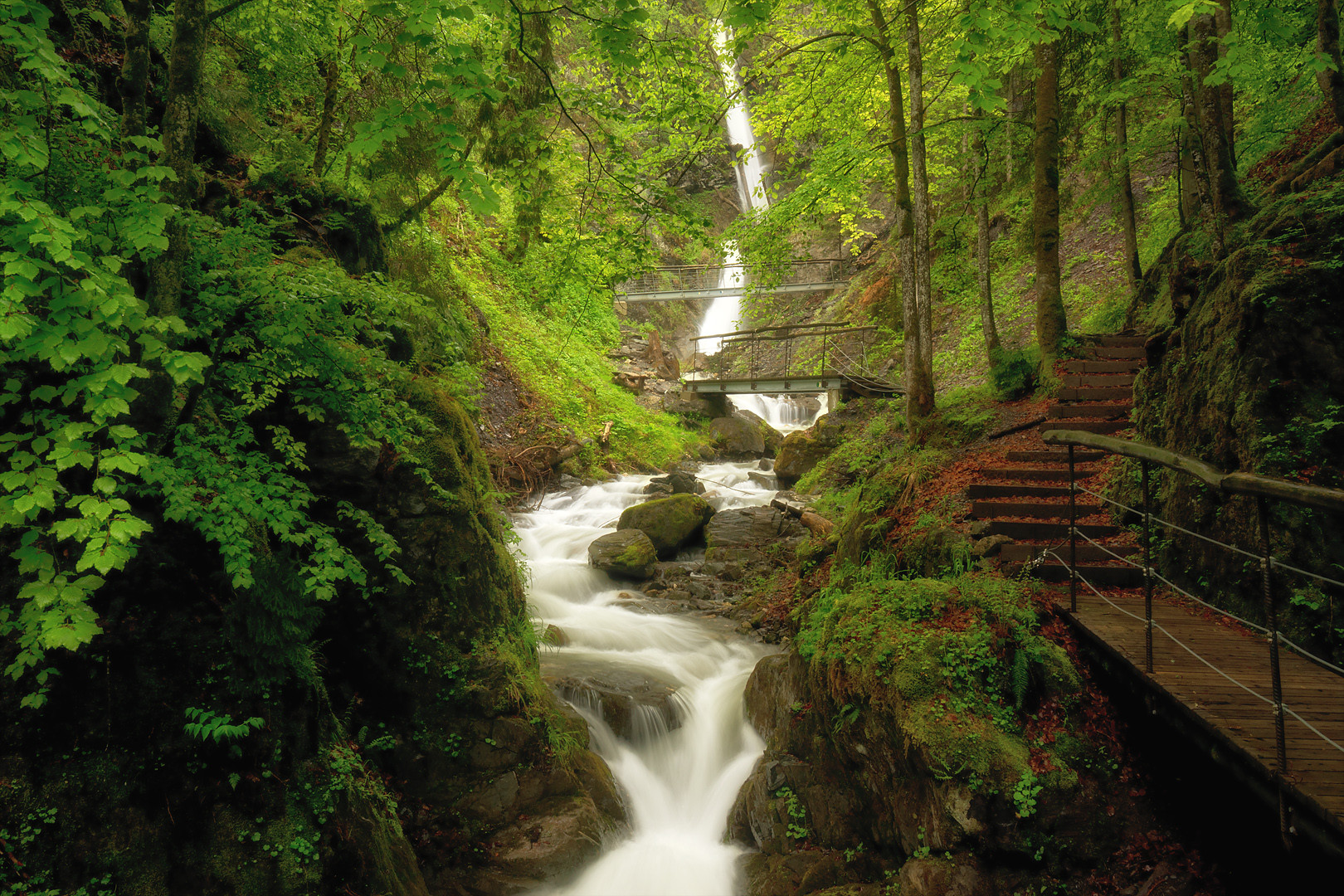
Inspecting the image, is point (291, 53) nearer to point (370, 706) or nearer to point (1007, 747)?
point (370, 706)

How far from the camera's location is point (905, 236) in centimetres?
913

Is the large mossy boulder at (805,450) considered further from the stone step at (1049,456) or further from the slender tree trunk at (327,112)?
the slender tree trunk at (327,112)

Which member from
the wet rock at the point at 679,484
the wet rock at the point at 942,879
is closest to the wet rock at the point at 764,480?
the wet rock at the point at 679,484

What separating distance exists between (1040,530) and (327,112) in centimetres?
864

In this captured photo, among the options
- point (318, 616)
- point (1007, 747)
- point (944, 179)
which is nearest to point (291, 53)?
point (318, 616)

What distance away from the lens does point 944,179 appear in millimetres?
16375

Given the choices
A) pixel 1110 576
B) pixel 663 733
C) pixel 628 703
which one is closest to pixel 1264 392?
pixel 1110 576

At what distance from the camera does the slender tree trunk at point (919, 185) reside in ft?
27.7

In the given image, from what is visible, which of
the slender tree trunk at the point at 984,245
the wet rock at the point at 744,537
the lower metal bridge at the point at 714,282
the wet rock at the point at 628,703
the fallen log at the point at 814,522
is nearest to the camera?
the wet rock at the point at 628,703

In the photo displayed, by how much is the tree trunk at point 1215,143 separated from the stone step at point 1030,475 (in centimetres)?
301

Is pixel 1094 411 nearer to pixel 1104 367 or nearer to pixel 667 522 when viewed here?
pixel 1104 367

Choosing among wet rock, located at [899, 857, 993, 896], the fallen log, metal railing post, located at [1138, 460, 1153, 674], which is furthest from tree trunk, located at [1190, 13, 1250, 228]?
wet rock, located at [899, 857, 993, 896]

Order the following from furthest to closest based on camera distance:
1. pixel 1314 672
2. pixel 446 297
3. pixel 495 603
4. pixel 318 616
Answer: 1. pixel 446 297
2. pixel 495 603
3. pixel 318 616
4. pixel 1314 672

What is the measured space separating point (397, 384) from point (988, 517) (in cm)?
562
